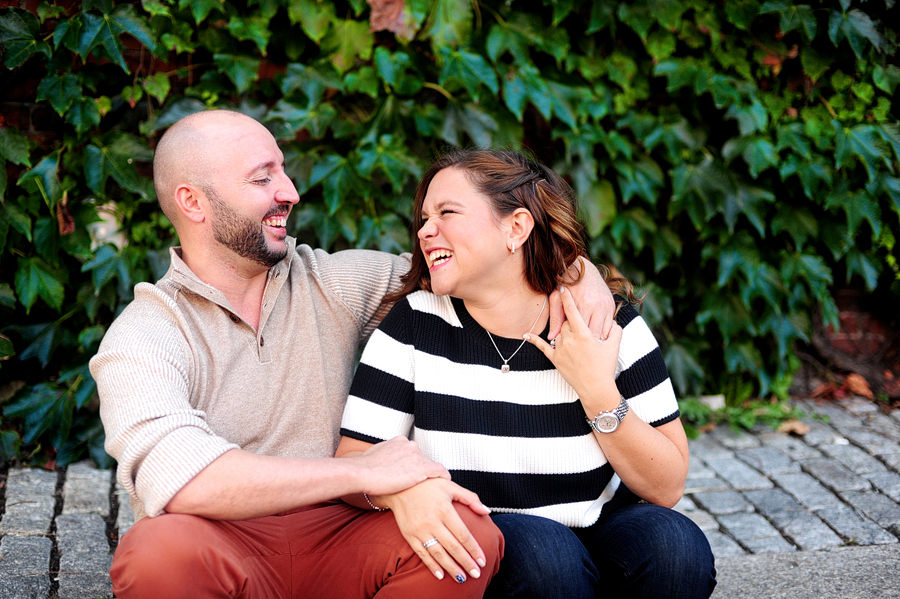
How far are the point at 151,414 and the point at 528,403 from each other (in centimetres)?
96

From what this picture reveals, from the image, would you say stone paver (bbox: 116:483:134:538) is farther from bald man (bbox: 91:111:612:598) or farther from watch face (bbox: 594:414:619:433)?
watch face (bbox: 594:414:619:433)

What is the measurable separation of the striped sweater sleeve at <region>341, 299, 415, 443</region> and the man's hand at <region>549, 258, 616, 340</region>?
420mm

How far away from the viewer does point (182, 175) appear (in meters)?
2.08

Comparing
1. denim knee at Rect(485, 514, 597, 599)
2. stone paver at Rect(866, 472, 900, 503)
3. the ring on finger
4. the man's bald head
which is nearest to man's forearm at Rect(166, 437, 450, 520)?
the ring on finger

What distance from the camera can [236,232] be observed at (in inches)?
80.4

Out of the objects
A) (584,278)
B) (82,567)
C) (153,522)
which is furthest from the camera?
(82,567)

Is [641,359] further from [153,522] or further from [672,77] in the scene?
[672,77]

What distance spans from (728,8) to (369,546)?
291cm

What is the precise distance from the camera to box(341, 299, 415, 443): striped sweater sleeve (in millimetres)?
1982

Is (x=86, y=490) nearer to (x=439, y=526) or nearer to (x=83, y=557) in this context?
(x=83, y=557)

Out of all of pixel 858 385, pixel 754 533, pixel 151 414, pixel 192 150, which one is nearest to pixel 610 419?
pixel 151 414

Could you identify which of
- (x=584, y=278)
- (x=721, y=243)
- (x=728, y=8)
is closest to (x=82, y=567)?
(x=584, y=278)

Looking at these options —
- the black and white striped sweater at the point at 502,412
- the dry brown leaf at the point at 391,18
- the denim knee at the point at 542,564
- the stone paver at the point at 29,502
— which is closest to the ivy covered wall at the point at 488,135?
the dry brown leaf at the point at 391,18

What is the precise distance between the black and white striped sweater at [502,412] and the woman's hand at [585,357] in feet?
0.33
